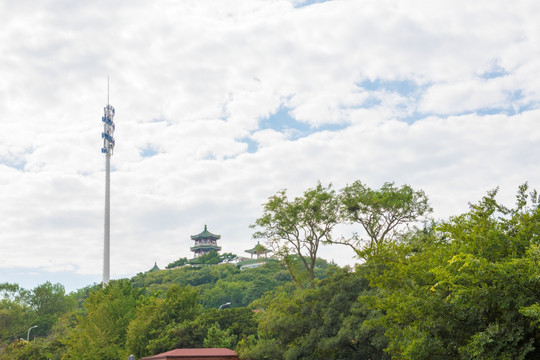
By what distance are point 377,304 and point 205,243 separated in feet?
449

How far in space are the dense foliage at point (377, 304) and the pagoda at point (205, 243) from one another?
94.1 metres

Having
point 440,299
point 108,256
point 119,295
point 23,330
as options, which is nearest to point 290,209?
point 119,295

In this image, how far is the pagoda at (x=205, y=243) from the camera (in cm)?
Answer: 15315

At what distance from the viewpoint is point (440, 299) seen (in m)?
16.8

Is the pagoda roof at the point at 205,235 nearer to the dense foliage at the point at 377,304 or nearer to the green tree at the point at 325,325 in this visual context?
the dense foliage at the point at 377,304

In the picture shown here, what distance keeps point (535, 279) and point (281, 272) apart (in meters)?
92.9

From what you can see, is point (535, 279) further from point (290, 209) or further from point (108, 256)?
point (108, 256)

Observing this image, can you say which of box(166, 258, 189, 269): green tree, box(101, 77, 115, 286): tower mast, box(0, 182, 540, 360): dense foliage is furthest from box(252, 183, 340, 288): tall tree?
box(166, 258, 189, 269): green tree

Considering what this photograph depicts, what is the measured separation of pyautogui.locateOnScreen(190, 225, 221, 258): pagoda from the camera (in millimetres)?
153150

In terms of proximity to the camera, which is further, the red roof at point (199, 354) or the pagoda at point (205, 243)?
the pagoda at point (205, 243)

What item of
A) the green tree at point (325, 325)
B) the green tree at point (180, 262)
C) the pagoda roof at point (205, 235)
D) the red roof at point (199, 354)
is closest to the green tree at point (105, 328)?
the red roof at point (199, 354)

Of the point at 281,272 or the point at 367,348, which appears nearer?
the point at 367,348

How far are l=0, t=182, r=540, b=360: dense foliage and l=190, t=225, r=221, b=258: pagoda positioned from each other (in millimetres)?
94092

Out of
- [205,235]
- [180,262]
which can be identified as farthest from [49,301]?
[205,235]
